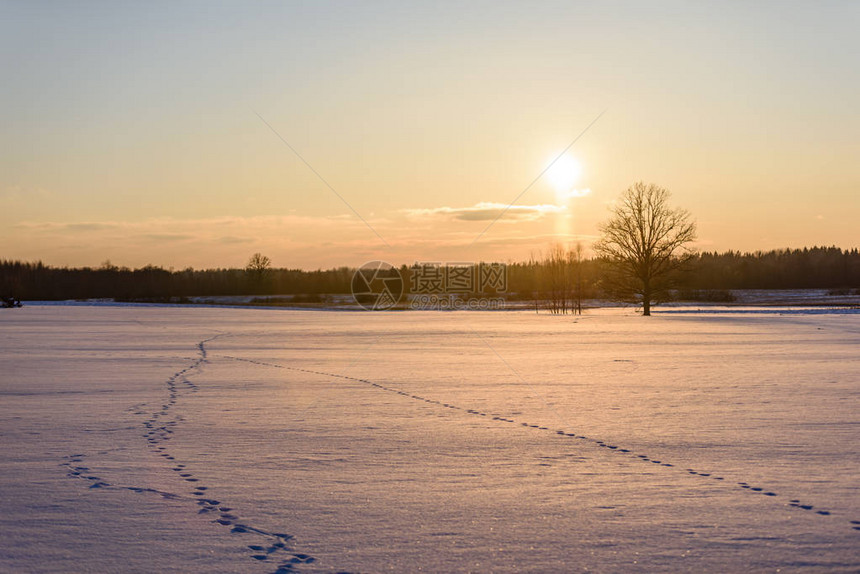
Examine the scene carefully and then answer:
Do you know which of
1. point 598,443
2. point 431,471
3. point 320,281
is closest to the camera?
point 431,471

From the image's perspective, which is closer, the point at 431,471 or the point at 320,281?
the point at 431,471

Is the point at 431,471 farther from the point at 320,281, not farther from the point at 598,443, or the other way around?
the point at 320,281

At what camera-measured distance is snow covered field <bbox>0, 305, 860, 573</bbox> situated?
192 inches

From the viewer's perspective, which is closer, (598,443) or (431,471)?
(431,471)

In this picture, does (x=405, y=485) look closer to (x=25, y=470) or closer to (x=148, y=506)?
(x=148, y=506)

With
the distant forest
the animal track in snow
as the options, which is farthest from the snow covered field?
the distant forest

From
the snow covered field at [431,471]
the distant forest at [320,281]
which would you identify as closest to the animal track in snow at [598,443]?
the snow covered field at [431,471]

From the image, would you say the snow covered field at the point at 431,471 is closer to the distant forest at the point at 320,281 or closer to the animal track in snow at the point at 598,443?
the animal track in snow at the point at 598,443

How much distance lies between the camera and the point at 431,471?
7.02 meters

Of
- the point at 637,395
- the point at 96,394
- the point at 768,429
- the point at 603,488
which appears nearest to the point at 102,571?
the point at 603,488

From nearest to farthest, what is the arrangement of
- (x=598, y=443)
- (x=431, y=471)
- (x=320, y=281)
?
(x=431, y=471), (x=598, y=443), (x=320, y=281)

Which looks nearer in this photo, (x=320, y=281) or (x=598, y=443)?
(x=598, y=443)

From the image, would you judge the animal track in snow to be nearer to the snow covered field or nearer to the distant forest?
the snow covered field

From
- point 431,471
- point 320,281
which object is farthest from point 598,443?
point 320,281
